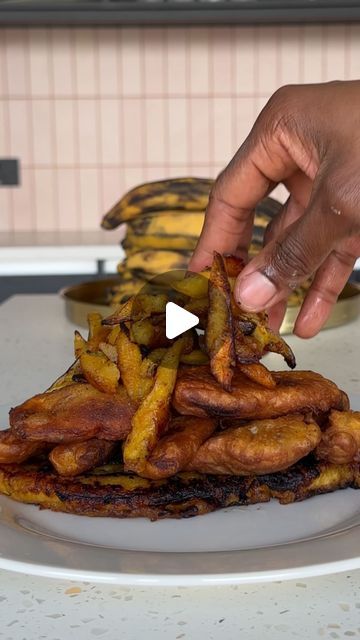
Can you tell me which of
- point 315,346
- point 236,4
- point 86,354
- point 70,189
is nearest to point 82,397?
point 86,354

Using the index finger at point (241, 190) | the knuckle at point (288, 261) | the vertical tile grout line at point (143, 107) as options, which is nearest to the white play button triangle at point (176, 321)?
the knuckle at point (288, 261)

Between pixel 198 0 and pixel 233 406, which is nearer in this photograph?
pixel 233 406

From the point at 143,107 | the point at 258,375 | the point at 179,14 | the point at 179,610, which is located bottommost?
the point at 179,610

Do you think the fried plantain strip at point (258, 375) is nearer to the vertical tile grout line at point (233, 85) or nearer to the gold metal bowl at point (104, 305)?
the gold metal bowl at point (104, 305)

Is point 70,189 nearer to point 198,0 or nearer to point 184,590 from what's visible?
point 198,0

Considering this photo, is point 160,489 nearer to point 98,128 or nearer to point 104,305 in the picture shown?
point 104,305

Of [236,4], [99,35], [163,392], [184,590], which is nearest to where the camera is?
[184,590]

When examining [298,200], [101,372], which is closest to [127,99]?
[298,200]
